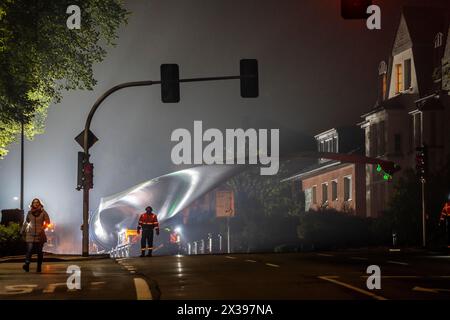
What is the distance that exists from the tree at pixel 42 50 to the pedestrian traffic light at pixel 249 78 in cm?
768

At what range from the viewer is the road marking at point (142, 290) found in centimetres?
1346

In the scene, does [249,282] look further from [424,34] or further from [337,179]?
[337,179]

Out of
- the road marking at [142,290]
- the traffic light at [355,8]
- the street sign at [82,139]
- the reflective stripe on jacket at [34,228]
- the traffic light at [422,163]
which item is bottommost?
the road marking at [142,290]

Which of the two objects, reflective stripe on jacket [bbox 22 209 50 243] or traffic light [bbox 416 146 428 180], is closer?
reflective stripe on jacket [bbox 22 209 50 243]

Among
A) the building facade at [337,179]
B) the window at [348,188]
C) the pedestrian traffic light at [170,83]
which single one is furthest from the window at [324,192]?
the pedestrian traffic light at [170,83]

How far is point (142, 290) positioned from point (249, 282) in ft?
6.74

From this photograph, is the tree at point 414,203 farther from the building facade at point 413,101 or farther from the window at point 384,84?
the window at point 384,84

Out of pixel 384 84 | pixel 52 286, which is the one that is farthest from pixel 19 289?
pixel 384 84

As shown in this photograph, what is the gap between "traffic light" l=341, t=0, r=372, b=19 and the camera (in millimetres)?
20844

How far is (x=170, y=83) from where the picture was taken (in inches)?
1254

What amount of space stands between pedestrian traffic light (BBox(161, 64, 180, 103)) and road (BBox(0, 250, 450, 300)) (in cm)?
1066

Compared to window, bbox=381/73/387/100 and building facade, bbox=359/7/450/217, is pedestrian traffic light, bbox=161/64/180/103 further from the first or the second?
window, bbox=381/73/387/100

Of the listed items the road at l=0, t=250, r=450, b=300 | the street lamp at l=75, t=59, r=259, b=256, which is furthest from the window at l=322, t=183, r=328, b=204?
the road at l=0, t=250, r=450, b=300
